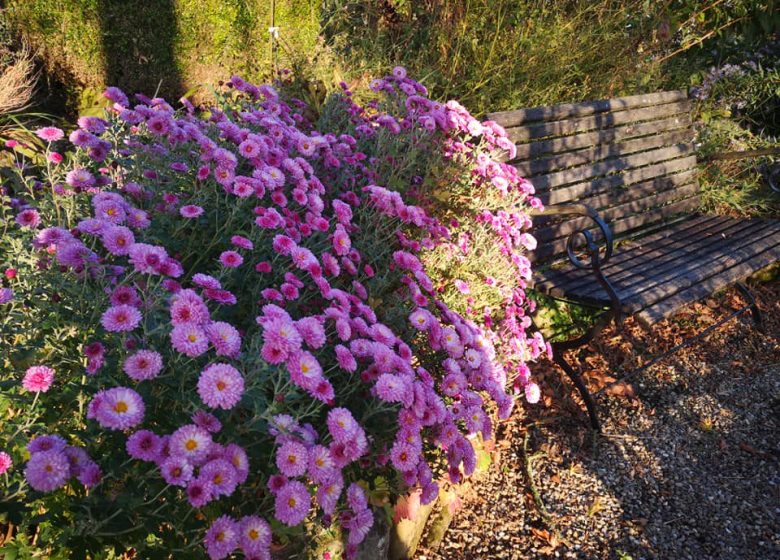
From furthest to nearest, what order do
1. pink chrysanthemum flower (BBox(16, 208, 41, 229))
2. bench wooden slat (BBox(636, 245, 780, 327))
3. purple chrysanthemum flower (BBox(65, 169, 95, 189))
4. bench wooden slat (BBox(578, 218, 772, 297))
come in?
bench wooden slat (BBox(578, 218, 772, 297))
bench wooden slat (BBox(636, 245, 780, 327))
purple chrysanthemum flower (BBox(65, 169, 95, 189))
pink chrysanthemum flower (BBox(16, 208, 41, 229))

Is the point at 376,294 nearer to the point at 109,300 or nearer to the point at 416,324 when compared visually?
the point at 416,324

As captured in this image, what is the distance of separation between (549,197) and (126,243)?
2212mm

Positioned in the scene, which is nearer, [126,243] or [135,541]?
[135,541]

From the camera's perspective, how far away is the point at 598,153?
3.26 metres

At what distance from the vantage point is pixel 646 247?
3252mm

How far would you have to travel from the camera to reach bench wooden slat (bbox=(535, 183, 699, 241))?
9.59ft

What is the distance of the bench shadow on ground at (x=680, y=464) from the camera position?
2143 mm

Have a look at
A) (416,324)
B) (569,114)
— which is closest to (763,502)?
(416,324)

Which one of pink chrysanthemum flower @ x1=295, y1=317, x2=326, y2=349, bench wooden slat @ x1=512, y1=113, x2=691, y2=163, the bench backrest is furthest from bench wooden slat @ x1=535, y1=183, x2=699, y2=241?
pink chrysanthemum flower @ x1=295, y1=317, x2=326, y2=349

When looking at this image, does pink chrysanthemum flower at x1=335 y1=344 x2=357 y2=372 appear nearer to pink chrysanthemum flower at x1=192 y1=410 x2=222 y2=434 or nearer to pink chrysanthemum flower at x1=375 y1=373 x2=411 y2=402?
pink chrysanthemum flower at x1=375 y1=373 x2=411 y2=402

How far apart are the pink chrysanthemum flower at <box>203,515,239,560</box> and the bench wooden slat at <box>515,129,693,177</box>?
223 cm

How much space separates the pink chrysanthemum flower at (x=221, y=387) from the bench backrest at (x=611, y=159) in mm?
Result: 2050

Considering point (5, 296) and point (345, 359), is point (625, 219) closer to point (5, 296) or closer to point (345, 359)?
point (345, 359)

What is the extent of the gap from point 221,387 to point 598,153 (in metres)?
2.73
